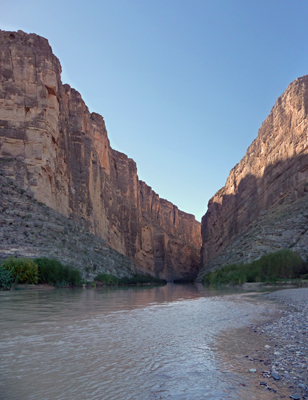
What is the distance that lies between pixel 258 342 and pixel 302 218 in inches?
1356

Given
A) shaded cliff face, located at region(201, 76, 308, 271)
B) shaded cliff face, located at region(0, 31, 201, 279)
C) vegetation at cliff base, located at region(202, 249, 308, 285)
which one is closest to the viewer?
vegetation at cliff base, located at region(202, 249, 308, 285)

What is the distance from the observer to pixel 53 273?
72.9 ft

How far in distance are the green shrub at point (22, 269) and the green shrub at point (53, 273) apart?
0.96 m

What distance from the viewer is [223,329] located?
21.2 ft

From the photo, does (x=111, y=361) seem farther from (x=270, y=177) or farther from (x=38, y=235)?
(x=270, y=177)

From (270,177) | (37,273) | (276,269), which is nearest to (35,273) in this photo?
(37,273)

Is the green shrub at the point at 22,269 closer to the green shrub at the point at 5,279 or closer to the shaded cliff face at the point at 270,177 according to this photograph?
the green shrub at the point at 5,279

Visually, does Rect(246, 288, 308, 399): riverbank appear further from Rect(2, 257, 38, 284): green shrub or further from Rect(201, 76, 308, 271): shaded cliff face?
Rect(201, 76, 308, 271): shaded cliff face

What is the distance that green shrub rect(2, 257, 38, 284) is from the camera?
1919cm

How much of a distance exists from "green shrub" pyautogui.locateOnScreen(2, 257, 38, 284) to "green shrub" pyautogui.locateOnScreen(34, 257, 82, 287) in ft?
3.15

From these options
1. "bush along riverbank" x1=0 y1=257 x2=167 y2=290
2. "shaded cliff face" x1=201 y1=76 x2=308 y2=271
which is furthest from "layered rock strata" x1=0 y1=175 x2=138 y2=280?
"shaded cliff face" x1=201 y1=76 x2=308 y2=271

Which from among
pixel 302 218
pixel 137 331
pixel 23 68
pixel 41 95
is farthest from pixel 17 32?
pixel 137 331

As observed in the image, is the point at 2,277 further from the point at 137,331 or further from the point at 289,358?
the point at 289,358

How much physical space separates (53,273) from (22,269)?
111 inches
